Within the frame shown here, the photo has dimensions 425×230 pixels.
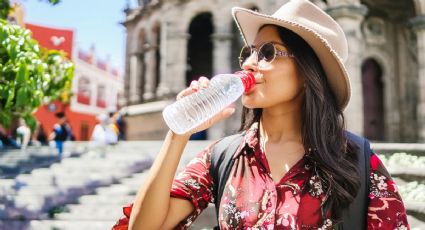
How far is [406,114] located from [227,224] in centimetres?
1597

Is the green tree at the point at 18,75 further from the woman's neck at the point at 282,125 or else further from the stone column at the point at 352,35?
the stone column at the point at 352,35

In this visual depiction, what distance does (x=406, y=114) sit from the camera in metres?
16.0

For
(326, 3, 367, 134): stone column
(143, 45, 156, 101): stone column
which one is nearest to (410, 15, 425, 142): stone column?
(326, 3, 367, 134): stone column

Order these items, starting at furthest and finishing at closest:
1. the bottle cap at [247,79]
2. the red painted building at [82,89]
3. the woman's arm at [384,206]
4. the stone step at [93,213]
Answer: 1. the red painted building at [82,89]
2. the stone step at [93,213]
3. the bottle cap at [247,79]
4. the woman's arm at [384,206]

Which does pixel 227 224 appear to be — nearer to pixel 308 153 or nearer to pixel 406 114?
Result: pixel 308 153

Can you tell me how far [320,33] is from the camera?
1.89 meters

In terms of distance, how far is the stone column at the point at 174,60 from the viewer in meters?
16.5

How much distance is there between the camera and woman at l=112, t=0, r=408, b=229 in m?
1.67

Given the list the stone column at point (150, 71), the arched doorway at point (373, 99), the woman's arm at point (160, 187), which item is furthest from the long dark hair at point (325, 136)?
the stone column at point (150, 71)

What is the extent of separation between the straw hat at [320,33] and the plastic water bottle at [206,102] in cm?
28

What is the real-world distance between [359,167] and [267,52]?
2.00 feet

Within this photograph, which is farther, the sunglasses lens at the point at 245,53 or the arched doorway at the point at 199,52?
the arched doorway at the point at 199,52

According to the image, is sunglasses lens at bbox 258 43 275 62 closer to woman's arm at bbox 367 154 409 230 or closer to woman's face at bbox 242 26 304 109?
woman's face at bbox 242 26 304 109

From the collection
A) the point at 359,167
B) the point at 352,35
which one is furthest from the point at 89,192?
the point at 352,35
